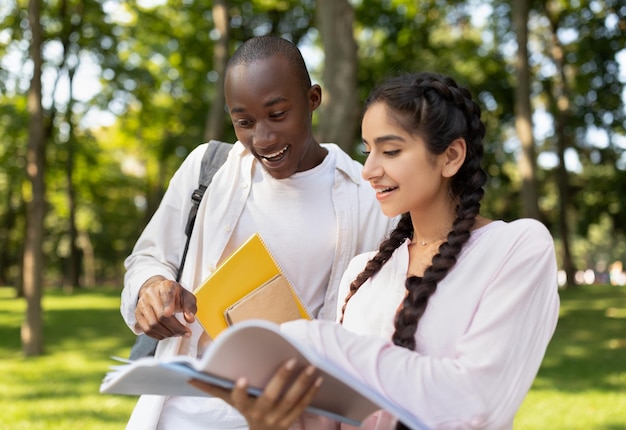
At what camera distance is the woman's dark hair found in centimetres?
195

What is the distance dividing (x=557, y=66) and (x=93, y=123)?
1322cm

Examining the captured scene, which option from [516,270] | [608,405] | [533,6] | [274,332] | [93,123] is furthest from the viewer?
[93,123]

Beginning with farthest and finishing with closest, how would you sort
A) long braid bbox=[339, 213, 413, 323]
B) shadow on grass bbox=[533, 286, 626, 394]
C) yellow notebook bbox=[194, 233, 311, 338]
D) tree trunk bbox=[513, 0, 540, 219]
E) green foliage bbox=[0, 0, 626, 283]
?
green foliage bbox=[0, 0, 626, 283] → tree trunk bbox=[513, 0, 540, 219] → shadow on grass bbox=[533, 286, 626, 394] → yellow notebook bbox=[194, 233, 311, 338] → long braid bbox=[339, 213, 413, 323]

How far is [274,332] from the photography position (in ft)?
4.92

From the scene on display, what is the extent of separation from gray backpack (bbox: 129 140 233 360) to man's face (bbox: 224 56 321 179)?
0.28 metres

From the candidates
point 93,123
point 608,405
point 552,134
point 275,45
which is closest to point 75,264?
point 93,123

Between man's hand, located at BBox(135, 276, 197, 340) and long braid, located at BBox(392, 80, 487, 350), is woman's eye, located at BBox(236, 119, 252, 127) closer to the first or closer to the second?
man's hand, located at BBox(135, 276, 197, 340)

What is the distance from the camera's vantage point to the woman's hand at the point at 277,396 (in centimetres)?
159

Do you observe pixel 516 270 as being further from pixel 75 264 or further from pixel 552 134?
pixel 75 264

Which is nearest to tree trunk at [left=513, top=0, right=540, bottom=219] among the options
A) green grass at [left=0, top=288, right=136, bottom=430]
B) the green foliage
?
the green foliage

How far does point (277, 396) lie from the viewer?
1633 mm

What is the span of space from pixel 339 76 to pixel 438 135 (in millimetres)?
5910

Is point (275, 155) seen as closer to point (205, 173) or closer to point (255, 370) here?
point (205, 173)

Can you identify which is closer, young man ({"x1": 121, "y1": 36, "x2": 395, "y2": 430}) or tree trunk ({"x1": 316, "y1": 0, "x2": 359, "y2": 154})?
young man ({"x1": 121, "y1": 36, "x2": 395, "y2": 430})
